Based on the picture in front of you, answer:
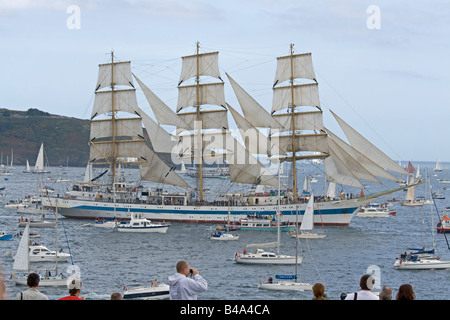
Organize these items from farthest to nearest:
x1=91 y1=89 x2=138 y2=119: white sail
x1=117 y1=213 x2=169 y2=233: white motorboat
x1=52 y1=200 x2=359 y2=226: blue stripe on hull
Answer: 1. x1=91 y1=89 x2=138 y2=119: white sail
2. x1=52 y1=200 x2=359 y2=226: blue stripe on hull
3. x1=117 y1=213 x2=169 y2=233: white motorboat

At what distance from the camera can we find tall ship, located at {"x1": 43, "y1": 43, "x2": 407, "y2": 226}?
73688 mm

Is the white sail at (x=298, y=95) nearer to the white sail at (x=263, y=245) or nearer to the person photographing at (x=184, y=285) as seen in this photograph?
the white sail at (x=263, y=245)

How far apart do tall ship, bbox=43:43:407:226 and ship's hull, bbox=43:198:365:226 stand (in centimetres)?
10

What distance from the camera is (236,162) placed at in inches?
2918

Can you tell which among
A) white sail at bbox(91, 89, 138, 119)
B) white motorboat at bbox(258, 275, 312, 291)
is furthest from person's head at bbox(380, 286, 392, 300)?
white sail at bbox(91, 89, 138, 119)

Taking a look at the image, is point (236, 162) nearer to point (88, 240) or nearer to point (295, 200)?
point (295, 200)

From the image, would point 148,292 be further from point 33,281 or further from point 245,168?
point 245,168

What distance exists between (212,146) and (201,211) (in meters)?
7.64

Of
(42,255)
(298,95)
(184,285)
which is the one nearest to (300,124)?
(298,95)

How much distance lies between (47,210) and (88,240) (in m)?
25.9

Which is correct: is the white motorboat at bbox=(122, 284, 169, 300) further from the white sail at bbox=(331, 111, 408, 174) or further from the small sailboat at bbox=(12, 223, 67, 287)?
the white sail at bbox=(331, 111, 408, 174)

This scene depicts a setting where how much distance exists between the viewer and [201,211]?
7569 centimetres
